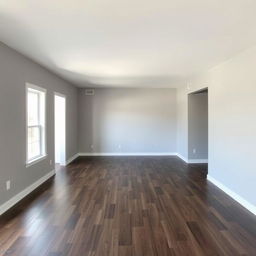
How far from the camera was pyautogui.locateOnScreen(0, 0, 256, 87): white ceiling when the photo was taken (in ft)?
7.22

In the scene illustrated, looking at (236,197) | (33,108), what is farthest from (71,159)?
(236,197)

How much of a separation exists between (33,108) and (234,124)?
397 cm

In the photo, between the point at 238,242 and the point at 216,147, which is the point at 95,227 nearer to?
the point at 238,242

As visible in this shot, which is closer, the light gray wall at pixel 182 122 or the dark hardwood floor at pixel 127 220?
the dark hardwood floor at pixel 127 220

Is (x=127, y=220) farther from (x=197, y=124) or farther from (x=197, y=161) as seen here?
(x=197, y=124)

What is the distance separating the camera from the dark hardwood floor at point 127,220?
2373 mm

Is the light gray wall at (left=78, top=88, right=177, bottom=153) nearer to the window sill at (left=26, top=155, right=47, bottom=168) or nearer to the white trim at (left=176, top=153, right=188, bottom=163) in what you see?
the white trim at (left=176, top=153, right=188, bottom=163)

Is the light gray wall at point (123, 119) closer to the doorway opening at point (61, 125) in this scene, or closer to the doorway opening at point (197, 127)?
the doorway opening at point (197, 127)

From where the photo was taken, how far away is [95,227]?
2.82 meters

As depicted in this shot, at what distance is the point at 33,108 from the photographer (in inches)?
186

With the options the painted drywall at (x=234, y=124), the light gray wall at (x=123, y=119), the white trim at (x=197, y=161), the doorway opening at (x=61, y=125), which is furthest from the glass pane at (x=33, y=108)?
the white trim at (x=197, y=161)

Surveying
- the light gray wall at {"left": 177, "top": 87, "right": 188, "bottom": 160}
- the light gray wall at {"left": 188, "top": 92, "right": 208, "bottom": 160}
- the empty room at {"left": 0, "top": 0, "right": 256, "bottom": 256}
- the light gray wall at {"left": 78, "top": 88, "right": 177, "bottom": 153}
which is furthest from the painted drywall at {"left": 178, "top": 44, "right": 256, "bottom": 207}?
the light gray wall at {"left": 78, "top": 88, "right": 177, "bottom": 153}

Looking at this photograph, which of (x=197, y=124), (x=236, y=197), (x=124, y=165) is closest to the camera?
(x=236, y=197)

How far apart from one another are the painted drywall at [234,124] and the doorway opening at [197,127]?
1782mm
